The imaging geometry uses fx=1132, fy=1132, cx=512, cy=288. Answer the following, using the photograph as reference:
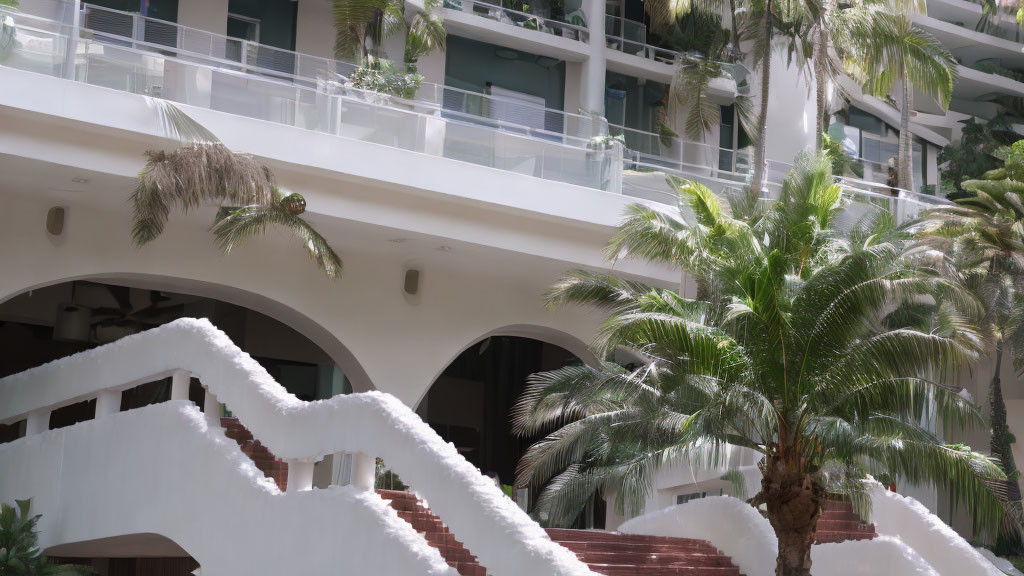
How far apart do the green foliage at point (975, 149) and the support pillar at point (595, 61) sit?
13.4m

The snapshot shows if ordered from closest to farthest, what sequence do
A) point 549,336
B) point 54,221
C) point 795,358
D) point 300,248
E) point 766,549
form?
point 795,358 < point 766,549 < point 54,221 < point 300,248 < point 549,336

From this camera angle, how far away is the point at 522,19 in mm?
23672

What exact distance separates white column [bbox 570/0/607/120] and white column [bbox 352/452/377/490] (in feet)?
51.1

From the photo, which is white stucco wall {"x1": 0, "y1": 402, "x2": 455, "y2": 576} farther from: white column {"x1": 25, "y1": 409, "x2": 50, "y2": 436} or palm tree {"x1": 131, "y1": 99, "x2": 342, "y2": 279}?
palm tree {"x1": 131, "y1": 99, "x2": 342, "y2": 279}

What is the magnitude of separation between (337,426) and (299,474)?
2.48 ft

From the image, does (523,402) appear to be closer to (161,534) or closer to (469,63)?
(161,534)

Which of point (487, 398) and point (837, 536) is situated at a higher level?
point (487, 398)

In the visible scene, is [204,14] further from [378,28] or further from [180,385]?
[180,385]

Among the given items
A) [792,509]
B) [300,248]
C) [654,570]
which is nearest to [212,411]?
[654,570]

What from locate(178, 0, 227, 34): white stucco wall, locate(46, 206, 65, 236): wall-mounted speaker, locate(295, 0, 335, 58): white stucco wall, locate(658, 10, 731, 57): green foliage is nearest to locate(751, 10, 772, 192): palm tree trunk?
locate(658, 10, 731, 57): green foliage

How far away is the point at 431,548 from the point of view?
827 centimetres

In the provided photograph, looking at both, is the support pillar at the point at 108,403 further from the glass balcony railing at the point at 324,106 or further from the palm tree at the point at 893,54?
the palm tree at the point at 893,54

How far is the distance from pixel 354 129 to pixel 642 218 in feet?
13.9

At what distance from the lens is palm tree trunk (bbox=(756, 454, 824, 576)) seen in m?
11.7
